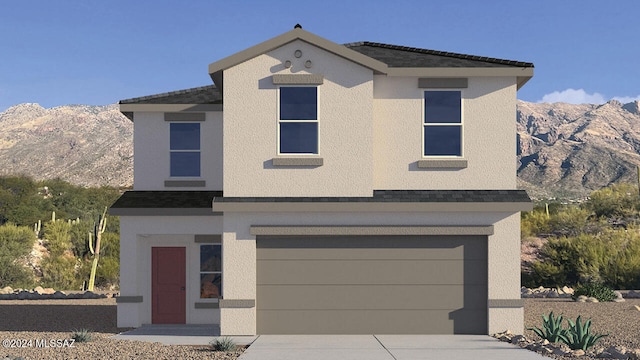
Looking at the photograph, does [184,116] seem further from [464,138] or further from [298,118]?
[464,138]

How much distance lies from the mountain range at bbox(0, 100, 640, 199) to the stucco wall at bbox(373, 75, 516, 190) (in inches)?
3634

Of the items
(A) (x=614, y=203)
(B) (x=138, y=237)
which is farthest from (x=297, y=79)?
(A) (x=614, y=203)

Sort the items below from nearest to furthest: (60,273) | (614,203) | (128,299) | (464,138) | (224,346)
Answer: (224,346)
(464,138)
(128,299)
(60,273)
(614,203)

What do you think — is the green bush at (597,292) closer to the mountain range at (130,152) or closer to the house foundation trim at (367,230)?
the house foundation trim at (367,230)

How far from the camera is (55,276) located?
42.2 m

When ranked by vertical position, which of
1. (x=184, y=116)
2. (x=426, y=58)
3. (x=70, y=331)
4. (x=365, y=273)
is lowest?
(x=70, y=331)

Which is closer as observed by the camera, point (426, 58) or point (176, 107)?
point (426, 58)

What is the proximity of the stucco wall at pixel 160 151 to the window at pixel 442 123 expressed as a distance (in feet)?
18.5

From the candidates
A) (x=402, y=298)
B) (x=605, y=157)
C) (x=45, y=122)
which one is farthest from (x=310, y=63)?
(x=45, y=122)

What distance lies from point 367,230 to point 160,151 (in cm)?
636

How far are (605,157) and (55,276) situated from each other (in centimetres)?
10165

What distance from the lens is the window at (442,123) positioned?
18.2 metres

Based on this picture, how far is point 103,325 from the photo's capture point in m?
20.7

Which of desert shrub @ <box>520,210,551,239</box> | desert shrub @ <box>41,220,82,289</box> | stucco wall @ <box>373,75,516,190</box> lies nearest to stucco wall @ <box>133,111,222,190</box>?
stucco wall @ <box>373,75,516,190</box>
